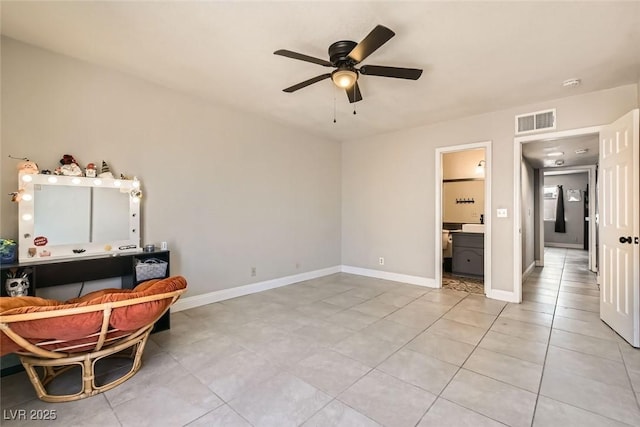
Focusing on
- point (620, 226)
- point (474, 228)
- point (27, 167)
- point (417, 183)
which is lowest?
point (474, 228)

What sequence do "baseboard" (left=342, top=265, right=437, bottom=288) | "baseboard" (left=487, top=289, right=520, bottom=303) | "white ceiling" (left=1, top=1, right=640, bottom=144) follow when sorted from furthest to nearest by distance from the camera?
"baseboard" (left=342, top=265, right=437, bottom=288)
"baseboard" (left=487, top=289, right=520, bottom=303)
"white ceiling" (left=1, top=1, right=640, bottom=144)

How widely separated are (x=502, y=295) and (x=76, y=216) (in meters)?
5.29

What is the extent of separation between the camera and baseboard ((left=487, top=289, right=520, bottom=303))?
13.4 ft

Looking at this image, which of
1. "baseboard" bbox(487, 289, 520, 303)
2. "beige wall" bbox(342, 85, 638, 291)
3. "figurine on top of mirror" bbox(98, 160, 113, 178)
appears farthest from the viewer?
"baseboard" bbox(487, 289, 520, 303)

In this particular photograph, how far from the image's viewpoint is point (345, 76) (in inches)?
98.5

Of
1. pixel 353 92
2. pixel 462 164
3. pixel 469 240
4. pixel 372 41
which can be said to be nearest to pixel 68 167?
pixel 353 92

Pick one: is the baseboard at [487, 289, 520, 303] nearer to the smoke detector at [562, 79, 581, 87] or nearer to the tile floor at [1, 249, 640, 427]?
the tile floor at [1, 249, 640, 427]

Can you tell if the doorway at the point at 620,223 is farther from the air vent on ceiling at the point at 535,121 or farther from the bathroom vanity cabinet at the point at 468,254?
the bathroom vanity cabinet at the point at 468,254

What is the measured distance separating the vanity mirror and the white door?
198 inches

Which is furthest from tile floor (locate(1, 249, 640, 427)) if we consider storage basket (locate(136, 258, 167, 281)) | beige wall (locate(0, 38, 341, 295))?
beige wall (locate(0, 38, 341, 295))

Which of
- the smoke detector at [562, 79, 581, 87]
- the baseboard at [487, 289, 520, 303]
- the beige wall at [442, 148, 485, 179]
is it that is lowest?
the baseboard at [487, 289, 520, 303]

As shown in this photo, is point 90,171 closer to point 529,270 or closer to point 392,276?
point 392,276

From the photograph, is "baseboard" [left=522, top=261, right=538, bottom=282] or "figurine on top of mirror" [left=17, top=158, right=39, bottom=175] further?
"baseboard" [left=522, top=261, right=538, bottom=282]

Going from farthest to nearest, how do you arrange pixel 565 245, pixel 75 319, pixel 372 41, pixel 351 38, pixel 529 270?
pixel 565 245
pixel 529 270
pixel 351 38
pixel 372 41
pixel 75 319
